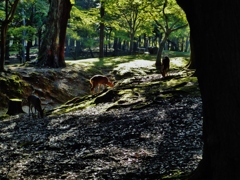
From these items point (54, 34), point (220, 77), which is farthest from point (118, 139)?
point (54, 34)

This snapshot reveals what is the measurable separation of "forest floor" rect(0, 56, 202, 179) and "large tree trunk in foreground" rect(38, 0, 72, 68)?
533 inches

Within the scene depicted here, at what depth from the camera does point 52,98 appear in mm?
24109

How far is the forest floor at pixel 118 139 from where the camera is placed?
7.04 metres

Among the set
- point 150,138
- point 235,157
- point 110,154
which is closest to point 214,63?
point 235,157

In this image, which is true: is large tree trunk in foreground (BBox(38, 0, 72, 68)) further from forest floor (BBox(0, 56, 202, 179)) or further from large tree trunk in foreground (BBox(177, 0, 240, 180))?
large tree trunk in foreground (BBox(177, 0, 240, 180))

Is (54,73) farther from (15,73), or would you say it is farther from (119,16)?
(119,16)

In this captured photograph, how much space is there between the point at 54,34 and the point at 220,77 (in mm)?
27592

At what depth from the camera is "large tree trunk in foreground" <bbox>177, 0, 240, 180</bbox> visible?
4.01 metres

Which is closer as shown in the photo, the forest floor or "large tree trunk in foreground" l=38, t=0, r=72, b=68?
the forest floor

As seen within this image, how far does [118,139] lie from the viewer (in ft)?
30.4

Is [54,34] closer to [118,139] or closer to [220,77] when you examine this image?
[118,139]

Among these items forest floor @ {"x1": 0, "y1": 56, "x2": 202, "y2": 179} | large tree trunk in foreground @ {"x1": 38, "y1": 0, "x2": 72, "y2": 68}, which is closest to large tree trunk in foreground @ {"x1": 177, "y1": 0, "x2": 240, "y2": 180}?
forest floor @ {"x1": 0, "y1": 56, "x2": 202, "y2": 179}

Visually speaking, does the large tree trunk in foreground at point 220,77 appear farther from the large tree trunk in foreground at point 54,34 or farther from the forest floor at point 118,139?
the large tree trunk in foreground at point 54,34

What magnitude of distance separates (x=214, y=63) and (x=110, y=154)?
446 cm
